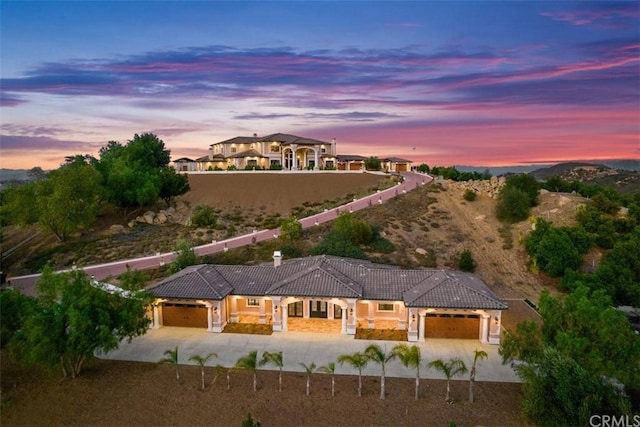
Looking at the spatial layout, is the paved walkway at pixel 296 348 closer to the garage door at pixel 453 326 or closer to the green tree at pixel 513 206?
the garage door at pixel 453 326

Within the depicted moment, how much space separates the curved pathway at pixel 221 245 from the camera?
36.2 m

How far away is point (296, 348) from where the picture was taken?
938 inches

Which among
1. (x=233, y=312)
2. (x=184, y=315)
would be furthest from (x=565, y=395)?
(x=184, y=315)

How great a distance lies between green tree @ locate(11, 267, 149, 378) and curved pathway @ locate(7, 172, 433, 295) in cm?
951

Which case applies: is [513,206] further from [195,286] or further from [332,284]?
[195,286]

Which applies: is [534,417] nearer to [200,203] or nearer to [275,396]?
[275,396]

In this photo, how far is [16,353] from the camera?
18.1 metres

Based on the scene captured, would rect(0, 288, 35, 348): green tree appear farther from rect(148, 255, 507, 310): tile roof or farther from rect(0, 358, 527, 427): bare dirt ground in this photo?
rect(148, 255, 507, 310): tile roof

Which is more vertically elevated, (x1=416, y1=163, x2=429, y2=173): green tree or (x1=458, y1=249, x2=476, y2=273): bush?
(x1=416, y1=163, x2=429, y2=173): green tree

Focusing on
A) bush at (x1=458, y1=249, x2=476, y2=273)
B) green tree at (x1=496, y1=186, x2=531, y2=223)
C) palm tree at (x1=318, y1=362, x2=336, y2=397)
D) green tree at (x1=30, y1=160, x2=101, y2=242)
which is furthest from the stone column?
green tree at (x1=496, y1=186, x2=531, y2=223)

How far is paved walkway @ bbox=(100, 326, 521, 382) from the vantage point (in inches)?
839

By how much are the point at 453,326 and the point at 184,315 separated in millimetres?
15673

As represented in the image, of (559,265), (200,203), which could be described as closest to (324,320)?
(559,265)

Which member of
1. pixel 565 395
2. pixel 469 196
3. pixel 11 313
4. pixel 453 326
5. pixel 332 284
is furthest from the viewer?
pixel 469 196
